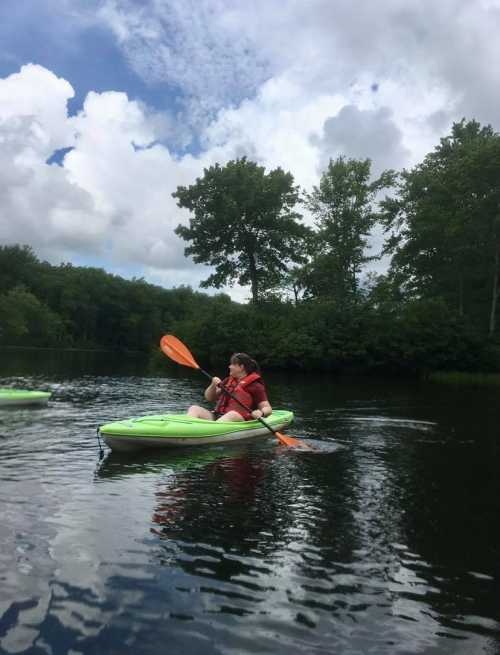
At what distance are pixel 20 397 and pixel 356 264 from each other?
26601 millimetres

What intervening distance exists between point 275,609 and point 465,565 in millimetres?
1651

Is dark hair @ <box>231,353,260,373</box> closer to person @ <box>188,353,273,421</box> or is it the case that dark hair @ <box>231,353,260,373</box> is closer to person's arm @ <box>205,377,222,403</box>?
person @ <box>188,353,273,421</box>

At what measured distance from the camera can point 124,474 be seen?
6.41 meters

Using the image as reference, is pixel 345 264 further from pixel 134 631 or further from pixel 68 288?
pixel 68 288

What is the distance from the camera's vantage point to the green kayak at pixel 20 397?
11673 millimetres

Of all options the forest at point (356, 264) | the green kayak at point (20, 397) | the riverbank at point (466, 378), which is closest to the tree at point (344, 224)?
the forest at point (356, 264)

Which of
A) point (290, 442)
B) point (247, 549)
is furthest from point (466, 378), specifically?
point (247, 549)

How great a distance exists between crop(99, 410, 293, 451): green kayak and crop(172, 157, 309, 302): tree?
1072 inches

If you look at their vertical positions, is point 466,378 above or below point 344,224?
below

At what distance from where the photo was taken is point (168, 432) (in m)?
7.54

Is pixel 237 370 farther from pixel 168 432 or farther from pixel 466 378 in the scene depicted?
pixel 466 378

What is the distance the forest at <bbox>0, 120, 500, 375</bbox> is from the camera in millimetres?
28562

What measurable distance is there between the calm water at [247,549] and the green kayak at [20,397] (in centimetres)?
382

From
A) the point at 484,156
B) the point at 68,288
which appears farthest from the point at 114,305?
the point at 484,156
